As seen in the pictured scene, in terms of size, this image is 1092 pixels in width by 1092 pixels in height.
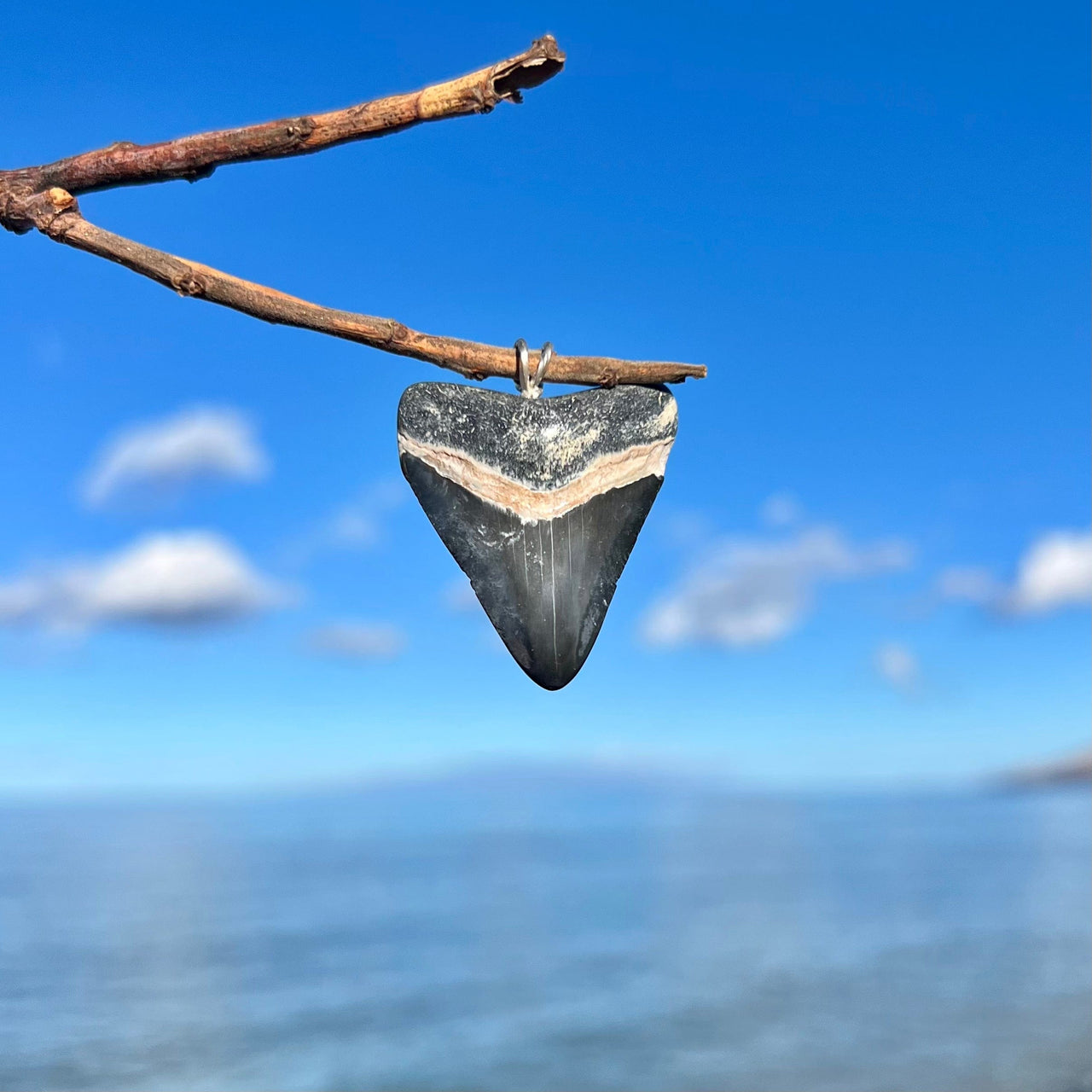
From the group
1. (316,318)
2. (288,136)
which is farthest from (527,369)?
(288,136)

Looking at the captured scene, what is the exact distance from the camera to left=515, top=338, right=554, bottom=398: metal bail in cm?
223

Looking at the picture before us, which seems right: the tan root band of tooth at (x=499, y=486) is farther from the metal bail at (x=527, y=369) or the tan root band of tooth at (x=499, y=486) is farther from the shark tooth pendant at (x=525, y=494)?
the metal bail at (x=527, y=369)

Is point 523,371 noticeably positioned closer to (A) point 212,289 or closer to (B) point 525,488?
(B) point 525,488

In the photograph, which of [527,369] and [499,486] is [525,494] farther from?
[527,369]

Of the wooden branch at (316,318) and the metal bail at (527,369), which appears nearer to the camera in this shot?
the wooden branch at (316,318)

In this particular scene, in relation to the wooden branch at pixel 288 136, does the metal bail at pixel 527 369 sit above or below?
below

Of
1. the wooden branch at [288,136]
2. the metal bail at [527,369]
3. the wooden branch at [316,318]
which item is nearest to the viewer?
the wooden branch at [288,136]

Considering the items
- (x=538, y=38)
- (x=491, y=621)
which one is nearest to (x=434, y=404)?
(x=491, y=621)

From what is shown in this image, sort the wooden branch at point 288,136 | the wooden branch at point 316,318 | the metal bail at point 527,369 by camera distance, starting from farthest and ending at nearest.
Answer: the metal bail at point 527,369 → the wooden branch at point 316,318 → the wooden branch at point 288,136

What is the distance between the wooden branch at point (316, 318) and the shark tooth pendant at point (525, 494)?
5 centimetres

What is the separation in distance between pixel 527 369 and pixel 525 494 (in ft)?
0.83

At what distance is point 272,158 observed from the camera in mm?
2123

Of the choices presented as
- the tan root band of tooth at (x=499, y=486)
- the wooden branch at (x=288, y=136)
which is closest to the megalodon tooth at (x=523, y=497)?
the tan root band of tooth at (x=499, y=486)

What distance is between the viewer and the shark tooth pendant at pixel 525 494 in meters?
2.21
